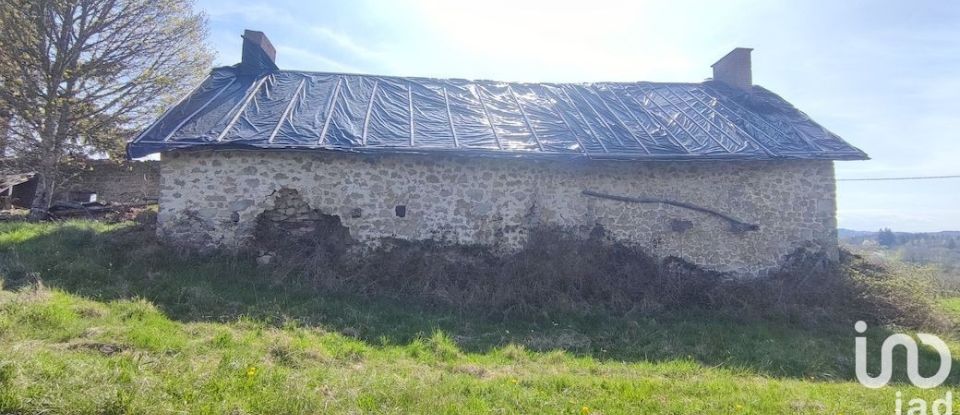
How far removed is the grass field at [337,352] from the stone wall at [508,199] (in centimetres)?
118

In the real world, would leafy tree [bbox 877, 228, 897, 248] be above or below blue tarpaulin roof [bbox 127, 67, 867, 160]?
below

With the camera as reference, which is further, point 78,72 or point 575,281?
point 78,72

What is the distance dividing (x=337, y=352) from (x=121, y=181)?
13.5 m

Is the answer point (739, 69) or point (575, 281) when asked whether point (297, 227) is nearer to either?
point (575, 281)

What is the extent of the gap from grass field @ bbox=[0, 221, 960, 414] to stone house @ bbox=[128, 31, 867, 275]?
1439 millimetres

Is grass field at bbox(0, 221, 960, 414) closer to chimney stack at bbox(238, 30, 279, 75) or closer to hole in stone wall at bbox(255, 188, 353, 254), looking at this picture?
hole in stone wall at bbox(255, 188, 353, 254)

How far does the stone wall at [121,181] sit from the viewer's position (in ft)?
48.2

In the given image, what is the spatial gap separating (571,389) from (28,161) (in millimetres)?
14180

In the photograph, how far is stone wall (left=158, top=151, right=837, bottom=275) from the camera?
8828mm

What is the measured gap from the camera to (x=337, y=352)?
530cm

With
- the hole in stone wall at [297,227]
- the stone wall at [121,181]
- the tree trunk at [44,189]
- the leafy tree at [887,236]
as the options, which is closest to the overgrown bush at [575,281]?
the hole in stone wall at [297,227]

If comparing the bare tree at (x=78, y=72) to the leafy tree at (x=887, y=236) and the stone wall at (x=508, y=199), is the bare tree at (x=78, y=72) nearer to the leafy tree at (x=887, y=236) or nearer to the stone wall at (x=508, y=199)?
the stone wall at (x=508, y=199)

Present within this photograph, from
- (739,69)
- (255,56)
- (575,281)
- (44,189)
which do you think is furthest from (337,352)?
(739,69)

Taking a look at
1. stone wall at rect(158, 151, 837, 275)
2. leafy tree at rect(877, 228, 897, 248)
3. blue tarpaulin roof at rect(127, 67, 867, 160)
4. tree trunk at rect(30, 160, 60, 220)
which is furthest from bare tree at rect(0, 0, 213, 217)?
leafy tree at rect(877, 228, 897, 248)
